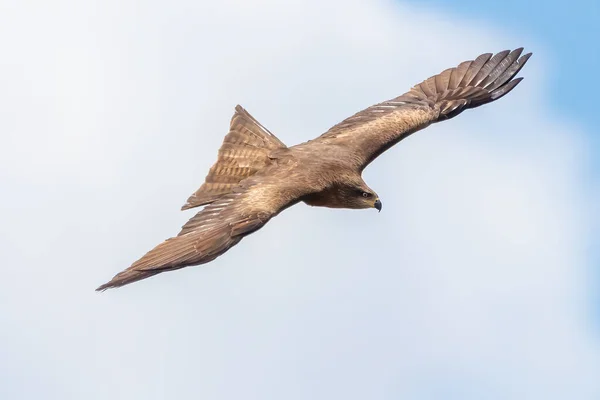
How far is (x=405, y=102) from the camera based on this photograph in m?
21.8

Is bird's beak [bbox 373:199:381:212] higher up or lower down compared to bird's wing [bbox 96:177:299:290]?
higher up

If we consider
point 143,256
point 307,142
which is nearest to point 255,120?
point 307,142

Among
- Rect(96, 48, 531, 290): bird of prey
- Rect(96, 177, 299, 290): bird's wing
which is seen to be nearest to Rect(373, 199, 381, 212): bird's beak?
Rect(96, 48, 531, 290): bird of prey

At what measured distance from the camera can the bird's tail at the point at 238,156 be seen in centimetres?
1916

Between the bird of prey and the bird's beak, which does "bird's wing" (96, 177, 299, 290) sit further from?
the bird's beak

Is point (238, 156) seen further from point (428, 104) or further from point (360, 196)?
point (428, 104)

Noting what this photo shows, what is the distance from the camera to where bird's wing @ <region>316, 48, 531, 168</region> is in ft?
67.5

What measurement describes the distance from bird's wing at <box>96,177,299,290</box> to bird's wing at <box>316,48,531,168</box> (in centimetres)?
269

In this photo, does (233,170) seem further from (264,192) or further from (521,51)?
(521,51)

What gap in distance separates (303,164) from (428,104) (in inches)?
137

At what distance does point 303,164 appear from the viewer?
19.0 metres

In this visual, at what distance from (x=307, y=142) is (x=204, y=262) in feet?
16.6

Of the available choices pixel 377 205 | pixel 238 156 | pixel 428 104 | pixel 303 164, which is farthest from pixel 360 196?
pixel 428 104

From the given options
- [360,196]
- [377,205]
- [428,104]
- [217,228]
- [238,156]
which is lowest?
[217,228]
